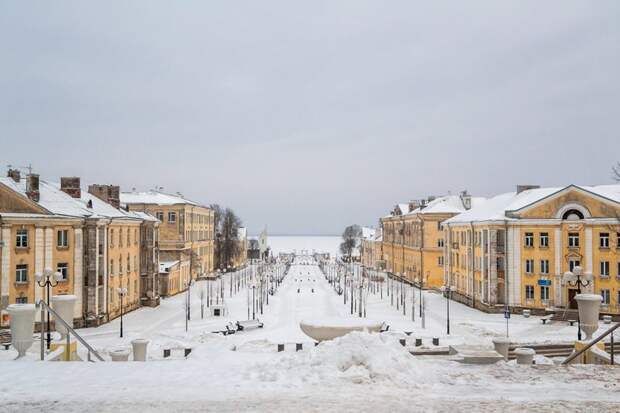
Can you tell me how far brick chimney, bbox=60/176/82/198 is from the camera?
52.8m

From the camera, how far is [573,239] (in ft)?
173

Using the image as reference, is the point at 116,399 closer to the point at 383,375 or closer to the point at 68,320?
the point at 383,375

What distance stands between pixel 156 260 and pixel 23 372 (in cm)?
4845

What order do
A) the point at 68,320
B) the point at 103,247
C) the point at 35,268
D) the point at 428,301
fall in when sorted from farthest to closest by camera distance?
the point at 428,301 < the point at 103,247 < the point at 35,268 < the point at 68,320

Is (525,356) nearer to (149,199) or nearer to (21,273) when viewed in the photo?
(21,273)

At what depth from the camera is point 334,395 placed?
505 inches

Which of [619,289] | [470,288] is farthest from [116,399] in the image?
[470,288]

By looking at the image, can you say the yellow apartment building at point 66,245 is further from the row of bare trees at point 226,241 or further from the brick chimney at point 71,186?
the row of bare trees at point 226,241

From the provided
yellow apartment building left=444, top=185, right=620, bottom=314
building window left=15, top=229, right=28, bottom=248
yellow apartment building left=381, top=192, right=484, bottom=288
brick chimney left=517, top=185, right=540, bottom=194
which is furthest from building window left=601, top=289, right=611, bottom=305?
building window left=15, top=229, right=28, bottom=248

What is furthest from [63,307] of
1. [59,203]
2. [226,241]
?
[226,241]

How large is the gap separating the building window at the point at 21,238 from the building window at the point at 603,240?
46.1 m

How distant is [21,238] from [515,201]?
44.3 metres

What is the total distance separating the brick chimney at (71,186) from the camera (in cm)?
5278

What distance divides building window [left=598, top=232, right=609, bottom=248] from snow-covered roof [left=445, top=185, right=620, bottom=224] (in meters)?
3.08
